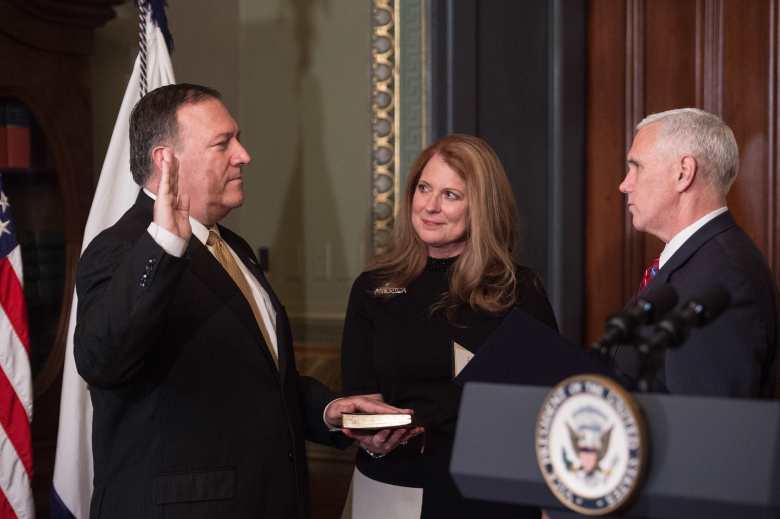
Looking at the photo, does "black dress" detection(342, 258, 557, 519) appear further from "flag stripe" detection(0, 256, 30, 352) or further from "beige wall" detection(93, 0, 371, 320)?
"beige wall" detection(93, 0, 371, 320)

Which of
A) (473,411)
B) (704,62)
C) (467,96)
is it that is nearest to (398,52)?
(467,96)

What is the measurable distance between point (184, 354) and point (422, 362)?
691 millimetres

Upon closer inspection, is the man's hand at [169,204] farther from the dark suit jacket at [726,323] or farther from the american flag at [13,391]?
the american flag at [13,391]

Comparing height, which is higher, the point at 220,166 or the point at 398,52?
the point at 398,52

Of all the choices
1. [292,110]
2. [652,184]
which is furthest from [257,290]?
[292,110]

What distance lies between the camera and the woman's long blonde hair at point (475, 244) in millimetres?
2420

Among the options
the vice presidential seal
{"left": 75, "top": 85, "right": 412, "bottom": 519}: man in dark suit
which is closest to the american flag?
{"left": 75, "top": 85, "right": 412, "bottom": 519}: man in dark suit

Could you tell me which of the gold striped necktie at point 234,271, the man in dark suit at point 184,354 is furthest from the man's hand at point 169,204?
the gold striped necktie at point 234,271

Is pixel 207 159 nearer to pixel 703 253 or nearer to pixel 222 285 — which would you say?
pixel 222 285

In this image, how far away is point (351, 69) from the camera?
421 cm

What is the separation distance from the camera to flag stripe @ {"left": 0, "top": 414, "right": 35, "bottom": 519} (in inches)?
118

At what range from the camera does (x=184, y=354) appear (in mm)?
1914

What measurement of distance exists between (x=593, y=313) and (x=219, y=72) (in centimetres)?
219

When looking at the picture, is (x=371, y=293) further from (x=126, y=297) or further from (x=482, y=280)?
(x=126, y=297)
